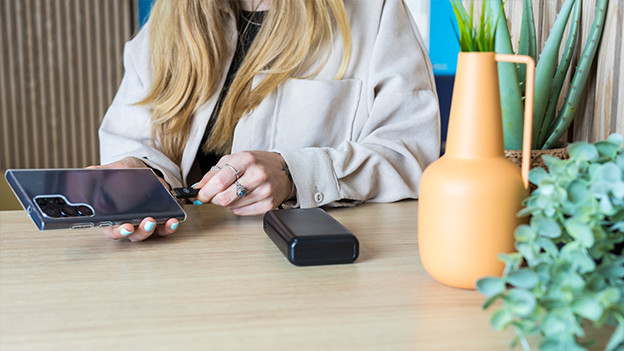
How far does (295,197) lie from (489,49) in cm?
54

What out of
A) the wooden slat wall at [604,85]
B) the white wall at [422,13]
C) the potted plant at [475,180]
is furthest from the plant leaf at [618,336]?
the white wall at [422,13]

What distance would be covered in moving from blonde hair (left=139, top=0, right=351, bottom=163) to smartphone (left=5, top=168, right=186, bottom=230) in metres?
0.43

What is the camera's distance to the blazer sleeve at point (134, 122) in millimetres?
1228

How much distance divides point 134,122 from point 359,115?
1.58 ft

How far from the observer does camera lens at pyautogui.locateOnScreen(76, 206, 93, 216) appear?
2.35ft

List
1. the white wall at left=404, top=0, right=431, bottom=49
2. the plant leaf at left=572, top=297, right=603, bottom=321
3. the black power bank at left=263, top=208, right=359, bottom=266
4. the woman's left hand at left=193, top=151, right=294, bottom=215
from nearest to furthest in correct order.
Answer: the plant leaf at left=572, top=297, right=603, bottom=321 → the black power bank at left=263, top=208, right=359, bottom=266 → the woman's left hand at left=193, top=151, right=294, bottom=215 → the white wall at left=404, top=0, right=431, bottom=49

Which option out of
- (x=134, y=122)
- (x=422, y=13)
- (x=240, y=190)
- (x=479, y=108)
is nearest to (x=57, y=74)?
(x=422, y=13)

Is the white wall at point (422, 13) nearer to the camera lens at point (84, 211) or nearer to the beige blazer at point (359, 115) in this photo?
the beige blazer at point (359, 115)

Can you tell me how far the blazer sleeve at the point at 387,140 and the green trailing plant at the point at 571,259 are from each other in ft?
1.83

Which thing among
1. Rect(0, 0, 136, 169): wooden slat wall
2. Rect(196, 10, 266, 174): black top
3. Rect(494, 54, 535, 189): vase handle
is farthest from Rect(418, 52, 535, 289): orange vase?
Rect(0, 0, 136, 169): wooden slat wall

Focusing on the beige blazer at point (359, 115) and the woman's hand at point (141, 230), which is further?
the beige blazer at point (359, 115)

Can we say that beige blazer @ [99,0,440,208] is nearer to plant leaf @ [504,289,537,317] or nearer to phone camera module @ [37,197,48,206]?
phone camera module @ [37,197,48,206]

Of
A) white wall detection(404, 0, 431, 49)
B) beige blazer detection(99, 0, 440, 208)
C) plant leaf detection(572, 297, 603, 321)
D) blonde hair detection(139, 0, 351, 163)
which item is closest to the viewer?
plant leaf detection(572, 297, 603, 321)

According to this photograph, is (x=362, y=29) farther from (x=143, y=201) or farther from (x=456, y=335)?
(x=456, y=335)
